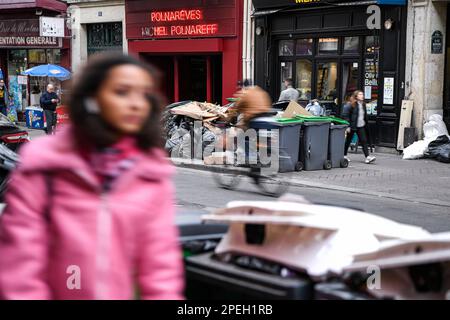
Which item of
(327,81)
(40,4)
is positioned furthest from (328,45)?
(40,4)

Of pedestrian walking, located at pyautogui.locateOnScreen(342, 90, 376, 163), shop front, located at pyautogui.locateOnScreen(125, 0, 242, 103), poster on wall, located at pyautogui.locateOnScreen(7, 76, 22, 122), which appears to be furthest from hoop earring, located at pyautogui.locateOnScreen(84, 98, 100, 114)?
poster on wall, located at pyautogui.locateOnScreen(7, 76, 22, 122)

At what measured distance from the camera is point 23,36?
28.7 m

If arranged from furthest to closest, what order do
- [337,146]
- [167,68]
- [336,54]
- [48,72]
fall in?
[167,68] < [48,72] < [336,54] < [337,146]

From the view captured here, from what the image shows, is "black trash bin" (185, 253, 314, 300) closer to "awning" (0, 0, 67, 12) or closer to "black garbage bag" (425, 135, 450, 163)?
"black garbage bag" (425, 135, 450, 163)

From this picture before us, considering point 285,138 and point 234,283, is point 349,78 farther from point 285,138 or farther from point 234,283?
point 234,283

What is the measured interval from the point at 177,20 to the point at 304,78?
18.2 feet

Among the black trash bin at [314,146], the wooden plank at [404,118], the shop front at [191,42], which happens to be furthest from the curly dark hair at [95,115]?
the shop front at [191,42]

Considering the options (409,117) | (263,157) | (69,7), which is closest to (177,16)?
(69,7)

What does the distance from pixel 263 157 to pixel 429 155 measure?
5.84 meters

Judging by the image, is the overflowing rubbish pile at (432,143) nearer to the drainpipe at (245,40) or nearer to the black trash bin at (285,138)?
the black trash bin at (285,138)

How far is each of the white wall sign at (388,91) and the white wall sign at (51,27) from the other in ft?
45.7

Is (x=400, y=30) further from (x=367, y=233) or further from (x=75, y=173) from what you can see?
(x=75, y=173)

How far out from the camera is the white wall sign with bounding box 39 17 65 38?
26.2 meters

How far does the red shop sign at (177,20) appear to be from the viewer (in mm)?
22234
